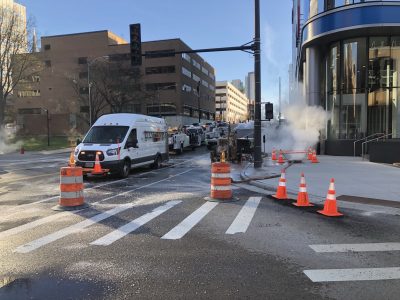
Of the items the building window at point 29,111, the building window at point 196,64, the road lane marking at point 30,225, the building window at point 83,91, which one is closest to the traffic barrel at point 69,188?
the road lane marking at point 30,225

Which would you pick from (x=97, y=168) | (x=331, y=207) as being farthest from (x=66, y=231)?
(x=97, y=168)

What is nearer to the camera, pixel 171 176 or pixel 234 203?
pixel 234 203

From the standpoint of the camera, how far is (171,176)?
58.0ft

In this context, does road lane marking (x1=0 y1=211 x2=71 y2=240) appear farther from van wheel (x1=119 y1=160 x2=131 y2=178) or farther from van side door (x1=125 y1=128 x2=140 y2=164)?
van side door (x1=125 y1=128 x2=140 y2=164)

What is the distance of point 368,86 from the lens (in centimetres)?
2600

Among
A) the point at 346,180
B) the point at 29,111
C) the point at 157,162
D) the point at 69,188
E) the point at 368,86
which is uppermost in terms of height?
the point at 29,111

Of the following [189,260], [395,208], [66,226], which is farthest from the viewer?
[395,208]

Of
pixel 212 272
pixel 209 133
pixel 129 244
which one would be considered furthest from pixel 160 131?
pixel 209 133

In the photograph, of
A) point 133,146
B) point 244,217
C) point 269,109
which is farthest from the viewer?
point 269,109

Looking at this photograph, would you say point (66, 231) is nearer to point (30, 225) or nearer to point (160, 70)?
point (30, 225)

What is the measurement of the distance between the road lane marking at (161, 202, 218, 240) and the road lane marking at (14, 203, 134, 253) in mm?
1750

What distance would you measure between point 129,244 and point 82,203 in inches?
157

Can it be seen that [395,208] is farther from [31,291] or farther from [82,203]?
[31,291]

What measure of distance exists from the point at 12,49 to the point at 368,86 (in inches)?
1687
